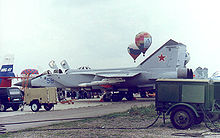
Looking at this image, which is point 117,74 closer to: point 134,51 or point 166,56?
point 166,56

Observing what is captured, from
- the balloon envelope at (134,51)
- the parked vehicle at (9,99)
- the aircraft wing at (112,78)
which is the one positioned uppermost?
the balloon envelope at (134,51)

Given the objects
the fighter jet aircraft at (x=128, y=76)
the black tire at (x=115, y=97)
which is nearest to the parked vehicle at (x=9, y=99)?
the fighter jet aircraft at (x=128, y=76)

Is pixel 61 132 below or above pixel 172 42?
below

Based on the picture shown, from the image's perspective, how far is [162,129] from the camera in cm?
1076

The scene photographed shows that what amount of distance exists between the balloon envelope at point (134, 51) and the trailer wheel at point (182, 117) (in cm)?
3720

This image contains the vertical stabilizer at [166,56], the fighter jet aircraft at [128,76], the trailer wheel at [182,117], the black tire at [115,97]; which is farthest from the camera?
the black tire at [115,97]

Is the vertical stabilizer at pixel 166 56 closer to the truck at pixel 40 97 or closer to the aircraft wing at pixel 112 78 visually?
the aircraft wing at pixel 112 78

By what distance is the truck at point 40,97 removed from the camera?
19.9 metres

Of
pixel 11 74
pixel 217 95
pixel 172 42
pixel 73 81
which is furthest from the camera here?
pixel 11 74

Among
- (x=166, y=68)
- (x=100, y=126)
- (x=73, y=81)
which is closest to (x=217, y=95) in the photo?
(x=100, y=126)

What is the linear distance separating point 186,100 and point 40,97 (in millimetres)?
11944

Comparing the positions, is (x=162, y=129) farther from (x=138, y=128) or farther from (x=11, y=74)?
(x=11, y=74)

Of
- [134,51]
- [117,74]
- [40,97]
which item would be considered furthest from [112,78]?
[134,51]

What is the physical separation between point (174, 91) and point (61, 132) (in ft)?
13.8
